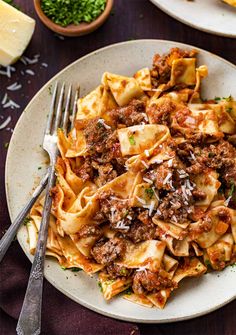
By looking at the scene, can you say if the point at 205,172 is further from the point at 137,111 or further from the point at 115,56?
the point at 115,56

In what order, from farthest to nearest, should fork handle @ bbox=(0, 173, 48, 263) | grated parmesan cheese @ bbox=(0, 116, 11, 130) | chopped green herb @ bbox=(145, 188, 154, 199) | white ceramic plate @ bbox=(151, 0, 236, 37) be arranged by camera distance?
1. grated parmesan cheese @ bbox=(0, 116, 11, 130)
2. white ceramic plate @ bbox=(151, 0, 236, 37)
3. fork handle @ bbox=(0, 173, 48, 263)
4. chopped green herb @ bbox=(145, 188, 154, 199)

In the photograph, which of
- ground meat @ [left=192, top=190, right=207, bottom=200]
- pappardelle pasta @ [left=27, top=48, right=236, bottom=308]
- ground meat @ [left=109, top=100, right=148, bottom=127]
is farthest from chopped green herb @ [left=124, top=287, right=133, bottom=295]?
ground meat @ [left=109, top=100, right=148, bottom=127]

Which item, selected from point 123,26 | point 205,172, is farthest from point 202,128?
point 123,26

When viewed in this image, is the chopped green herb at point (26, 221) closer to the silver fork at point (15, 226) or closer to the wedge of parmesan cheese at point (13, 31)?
the silver fork at point (15, 226)

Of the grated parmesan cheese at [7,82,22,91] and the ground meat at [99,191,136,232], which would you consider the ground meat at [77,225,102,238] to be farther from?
the grated parmesan cheese at [7,82,22,91]

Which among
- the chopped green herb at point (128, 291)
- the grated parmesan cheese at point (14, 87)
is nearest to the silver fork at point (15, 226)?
the chopped green herb at point (128, 291)

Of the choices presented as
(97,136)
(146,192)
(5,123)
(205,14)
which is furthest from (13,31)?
(146,192)
